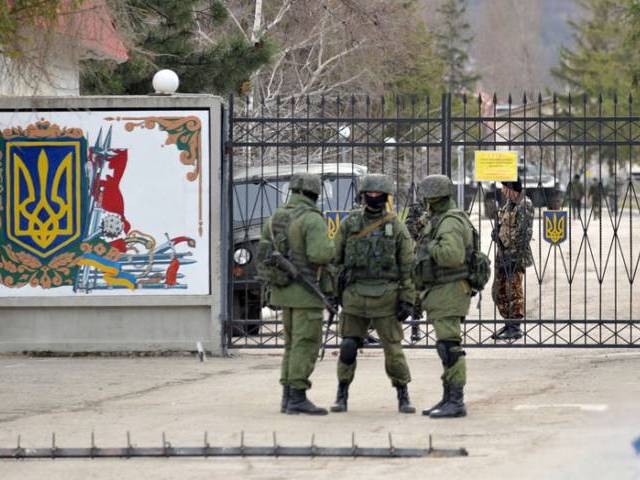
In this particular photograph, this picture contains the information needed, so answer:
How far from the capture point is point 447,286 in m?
11.1

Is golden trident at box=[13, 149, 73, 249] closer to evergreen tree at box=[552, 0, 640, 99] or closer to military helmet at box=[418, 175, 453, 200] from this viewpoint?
Result: military helmet at box=[418, 175, 453, 200]

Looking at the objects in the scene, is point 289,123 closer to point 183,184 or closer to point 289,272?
point 183,184

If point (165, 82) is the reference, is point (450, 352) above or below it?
below

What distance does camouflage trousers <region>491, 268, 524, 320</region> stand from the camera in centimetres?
1635

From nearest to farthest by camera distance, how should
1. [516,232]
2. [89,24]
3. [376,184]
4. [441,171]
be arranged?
[376,184]
[89,24]
[441,171]
[516,232]

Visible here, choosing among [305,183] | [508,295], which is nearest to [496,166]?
[508,295]

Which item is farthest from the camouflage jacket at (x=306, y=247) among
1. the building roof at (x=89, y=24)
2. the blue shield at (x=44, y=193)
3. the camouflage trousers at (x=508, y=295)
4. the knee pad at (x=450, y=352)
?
the camouflage trousers at (x=508, y=295)

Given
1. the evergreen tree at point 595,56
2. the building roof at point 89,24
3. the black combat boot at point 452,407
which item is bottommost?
the black combat boot at point 452,407

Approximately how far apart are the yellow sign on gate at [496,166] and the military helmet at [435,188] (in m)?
4.00

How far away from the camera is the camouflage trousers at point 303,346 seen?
11297mm

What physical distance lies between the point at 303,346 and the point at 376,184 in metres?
1.32

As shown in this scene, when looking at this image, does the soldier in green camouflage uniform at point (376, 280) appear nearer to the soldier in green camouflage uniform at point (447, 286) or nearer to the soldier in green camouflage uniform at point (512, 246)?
the soldier in green camouflage uniform at point (447, 286)

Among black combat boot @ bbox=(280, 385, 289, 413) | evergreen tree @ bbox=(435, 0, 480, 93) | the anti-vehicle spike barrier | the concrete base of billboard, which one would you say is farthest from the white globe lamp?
evergreen tree @ bbox=(435, 0, 480, 93)

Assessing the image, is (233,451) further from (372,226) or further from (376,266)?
(372,226)
